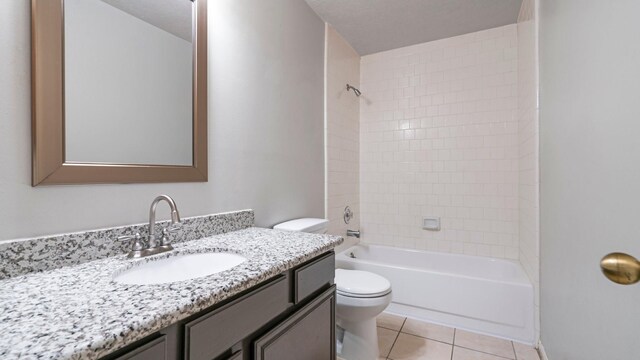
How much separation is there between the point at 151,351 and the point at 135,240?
58 cm

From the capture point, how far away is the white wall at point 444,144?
253 centimetres

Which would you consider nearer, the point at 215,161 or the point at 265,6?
the point at 215,161

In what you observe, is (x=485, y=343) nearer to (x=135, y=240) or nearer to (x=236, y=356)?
(x=236, y=356)

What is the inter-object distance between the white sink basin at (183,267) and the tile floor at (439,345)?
1.29 meters

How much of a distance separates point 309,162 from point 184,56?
1.16 meters

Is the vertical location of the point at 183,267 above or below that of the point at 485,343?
above

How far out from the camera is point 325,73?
2.47 metres

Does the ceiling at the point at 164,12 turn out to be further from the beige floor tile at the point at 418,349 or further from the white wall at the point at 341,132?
the beige floor tile at the point at 418,349

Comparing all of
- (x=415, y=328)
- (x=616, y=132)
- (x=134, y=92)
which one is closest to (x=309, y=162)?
(x=134, y=92)

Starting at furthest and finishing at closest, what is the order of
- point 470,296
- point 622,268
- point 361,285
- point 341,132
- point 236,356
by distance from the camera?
point 341,132, point 470,296, point 361,285, point 236,356, point 622,268

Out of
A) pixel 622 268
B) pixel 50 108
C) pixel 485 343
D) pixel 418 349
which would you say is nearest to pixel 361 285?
pixel 418 349

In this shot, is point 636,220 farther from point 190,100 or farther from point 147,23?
point 147,23

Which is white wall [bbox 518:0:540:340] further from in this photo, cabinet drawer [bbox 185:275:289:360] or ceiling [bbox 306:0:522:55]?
cabinet drawer [bbox 185:275:289:360]

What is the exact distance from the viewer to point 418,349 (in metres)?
1.85
